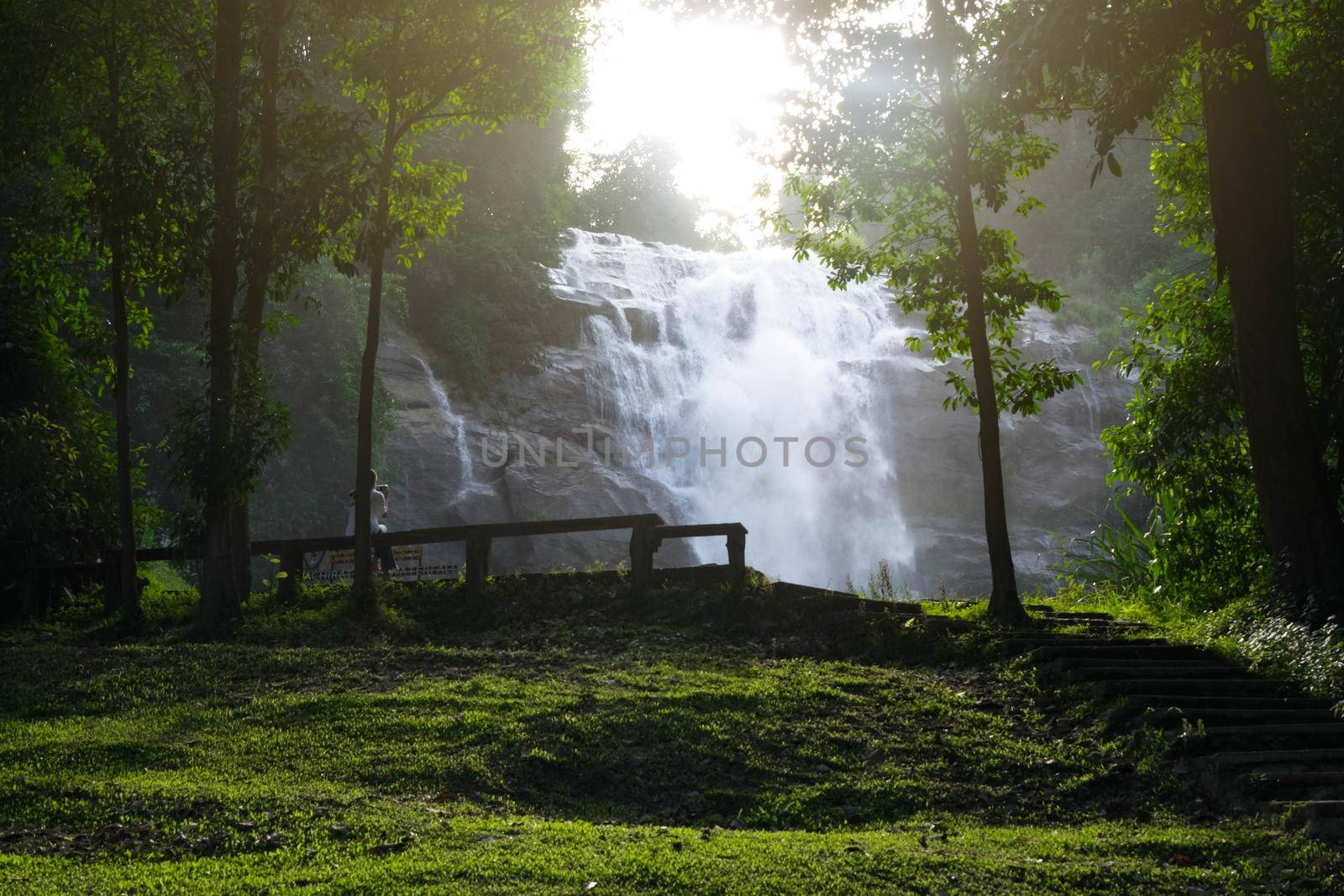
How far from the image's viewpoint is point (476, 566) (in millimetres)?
14062

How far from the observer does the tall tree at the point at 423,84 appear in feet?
45.8

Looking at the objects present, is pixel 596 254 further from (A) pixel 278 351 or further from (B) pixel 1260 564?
(B) pixel 1260 564

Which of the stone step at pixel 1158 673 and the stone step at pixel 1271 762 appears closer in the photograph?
the stone step at pixel 1271 762

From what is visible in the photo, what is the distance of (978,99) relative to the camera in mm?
12008

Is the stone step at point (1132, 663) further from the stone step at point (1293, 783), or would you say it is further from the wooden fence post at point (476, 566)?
the wooden fence post at point (476, 566)

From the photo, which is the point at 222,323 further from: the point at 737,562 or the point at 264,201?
the point at 737,562

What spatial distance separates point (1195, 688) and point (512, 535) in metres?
7.38

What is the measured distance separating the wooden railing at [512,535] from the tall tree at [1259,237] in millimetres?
5231

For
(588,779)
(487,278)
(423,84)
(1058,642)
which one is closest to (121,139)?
(423,84)

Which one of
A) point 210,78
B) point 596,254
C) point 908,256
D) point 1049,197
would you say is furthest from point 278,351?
point 1049,197

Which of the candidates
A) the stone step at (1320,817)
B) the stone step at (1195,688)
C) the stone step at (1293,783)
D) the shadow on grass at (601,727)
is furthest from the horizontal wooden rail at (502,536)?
the stone step at (1320,817)

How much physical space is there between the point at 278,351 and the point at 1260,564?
2467cm

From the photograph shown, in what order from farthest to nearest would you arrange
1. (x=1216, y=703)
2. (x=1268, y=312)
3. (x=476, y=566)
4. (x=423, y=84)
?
(x=423, y=84) < (x=476, y=566) < (x=1268, y=312) < (x=1216, y=703)

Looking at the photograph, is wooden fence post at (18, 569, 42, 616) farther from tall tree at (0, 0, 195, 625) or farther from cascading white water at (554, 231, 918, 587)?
cascading white water at (554, 231, 918, 587)
